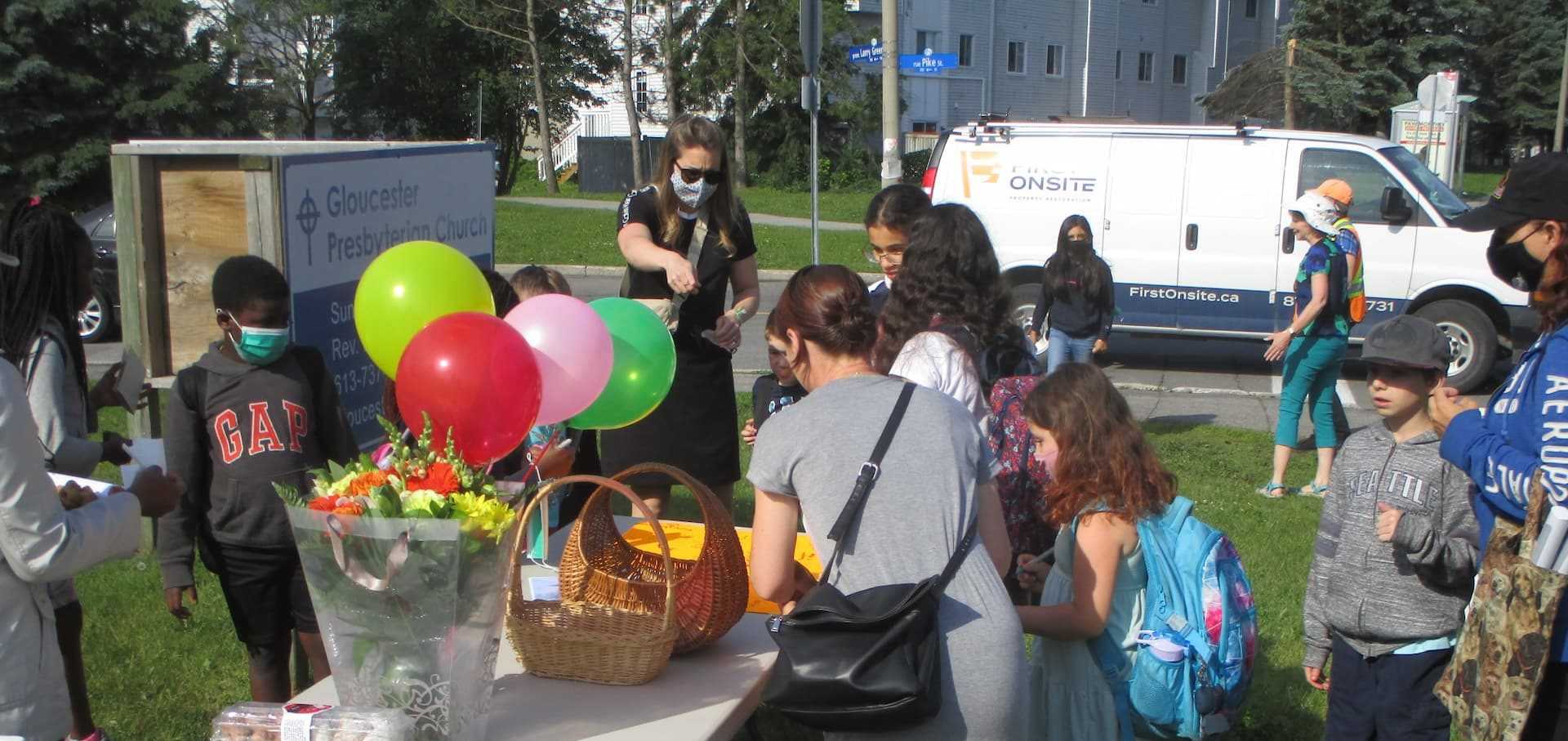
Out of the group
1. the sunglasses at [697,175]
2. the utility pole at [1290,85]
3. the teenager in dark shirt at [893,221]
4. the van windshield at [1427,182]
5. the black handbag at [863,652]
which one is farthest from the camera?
the utility pole at [1290,85]

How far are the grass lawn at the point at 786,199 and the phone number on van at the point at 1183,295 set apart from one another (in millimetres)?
12564

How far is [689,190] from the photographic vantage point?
4.44 m

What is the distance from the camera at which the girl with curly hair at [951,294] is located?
3.58m

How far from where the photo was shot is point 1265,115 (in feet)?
123

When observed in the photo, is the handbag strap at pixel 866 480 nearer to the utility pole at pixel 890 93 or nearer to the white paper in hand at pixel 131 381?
the white paper in hand at pixel 131 381

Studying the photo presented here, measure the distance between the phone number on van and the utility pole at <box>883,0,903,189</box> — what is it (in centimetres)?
243

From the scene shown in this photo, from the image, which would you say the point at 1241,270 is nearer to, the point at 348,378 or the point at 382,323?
the point at 348,378

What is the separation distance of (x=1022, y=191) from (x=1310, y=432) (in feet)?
11.9

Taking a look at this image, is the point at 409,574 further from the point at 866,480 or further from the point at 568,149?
the point at 568,149

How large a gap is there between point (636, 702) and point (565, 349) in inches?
33.5

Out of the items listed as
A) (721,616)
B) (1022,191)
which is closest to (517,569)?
(721,616)

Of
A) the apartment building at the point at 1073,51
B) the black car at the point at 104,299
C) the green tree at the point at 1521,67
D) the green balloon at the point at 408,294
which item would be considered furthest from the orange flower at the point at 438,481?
the green tree at the point at 1521,67

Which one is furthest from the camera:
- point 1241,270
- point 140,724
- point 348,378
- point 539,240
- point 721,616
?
point 539,240

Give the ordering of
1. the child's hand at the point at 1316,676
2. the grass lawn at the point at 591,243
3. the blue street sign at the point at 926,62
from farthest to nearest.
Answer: the grass lawn at the point at 591,243 < the blue street sign at the point at 926,62 < the child's hand at the point at 1316,676
